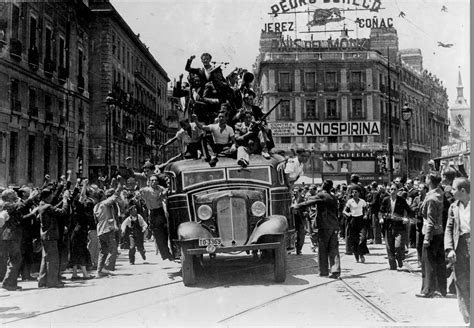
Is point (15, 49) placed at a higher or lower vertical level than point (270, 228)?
higher

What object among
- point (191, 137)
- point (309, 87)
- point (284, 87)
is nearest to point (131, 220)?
point (191, 137)

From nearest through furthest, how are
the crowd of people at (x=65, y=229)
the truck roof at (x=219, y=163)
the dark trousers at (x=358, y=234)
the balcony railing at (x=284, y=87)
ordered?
the crowd of people at (x=65, y=229)
the truck roof at (x=219, y=163)
the dark trousers at (x=358, y=234)
the balcony railing at (x=284, y=87)

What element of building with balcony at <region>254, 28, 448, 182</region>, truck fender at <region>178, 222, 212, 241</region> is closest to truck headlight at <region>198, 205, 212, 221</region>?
truck fender at <region>178, 222, 212, 241</region>

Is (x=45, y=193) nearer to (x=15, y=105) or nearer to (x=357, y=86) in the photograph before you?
(x=15, y=105)

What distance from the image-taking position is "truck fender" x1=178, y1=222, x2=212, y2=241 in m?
9.57

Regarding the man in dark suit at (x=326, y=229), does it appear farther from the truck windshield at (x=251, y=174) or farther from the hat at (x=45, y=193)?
the hat at (x=45, y=193)

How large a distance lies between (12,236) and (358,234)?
8018 millimetres

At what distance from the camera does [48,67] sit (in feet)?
67.6

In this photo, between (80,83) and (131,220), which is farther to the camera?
(80,83)

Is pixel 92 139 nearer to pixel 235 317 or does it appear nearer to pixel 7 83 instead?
pixel 7 83

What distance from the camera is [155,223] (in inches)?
472

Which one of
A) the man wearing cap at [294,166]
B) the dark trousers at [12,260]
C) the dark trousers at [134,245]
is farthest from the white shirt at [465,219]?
the dark trousers at [134,245]

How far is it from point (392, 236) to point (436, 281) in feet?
9.94

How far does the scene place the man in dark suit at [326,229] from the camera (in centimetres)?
1074
